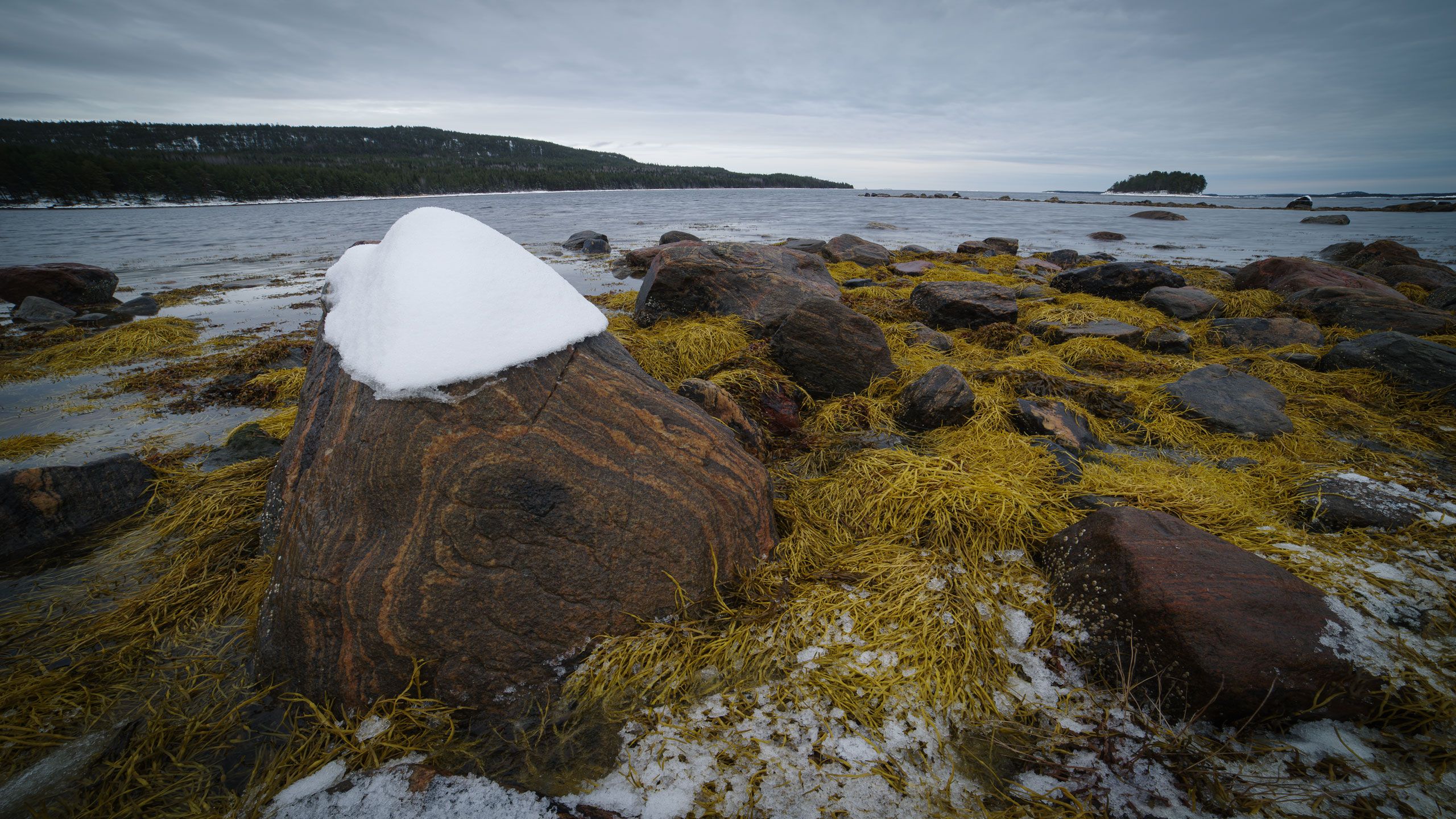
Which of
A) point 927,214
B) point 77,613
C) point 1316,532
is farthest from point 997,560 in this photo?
point 927,214

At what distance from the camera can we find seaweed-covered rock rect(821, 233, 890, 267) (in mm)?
12344

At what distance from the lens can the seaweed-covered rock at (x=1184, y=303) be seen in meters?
7.25

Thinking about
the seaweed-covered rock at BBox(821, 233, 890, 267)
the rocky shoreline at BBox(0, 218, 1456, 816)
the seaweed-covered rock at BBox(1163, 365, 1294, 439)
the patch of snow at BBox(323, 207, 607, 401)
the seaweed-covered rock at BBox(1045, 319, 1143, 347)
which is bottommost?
the rocky shoreline at BBox(0, 218, 1456, 816)

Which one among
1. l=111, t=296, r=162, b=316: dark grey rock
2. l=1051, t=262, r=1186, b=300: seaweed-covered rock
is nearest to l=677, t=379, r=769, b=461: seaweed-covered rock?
l=1051, t=262, r=1186, b=300: seaweed-covered rock

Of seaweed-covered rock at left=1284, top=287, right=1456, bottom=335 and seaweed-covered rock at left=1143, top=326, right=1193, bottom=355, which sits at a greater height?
seaweed-covered rock at left=1284, top=287, right=1456, bottom=335

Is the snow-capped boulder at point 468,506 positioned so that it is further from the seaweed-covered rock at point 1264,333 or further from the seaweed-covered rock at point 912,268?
the seaweed-covered rock at point 912,268

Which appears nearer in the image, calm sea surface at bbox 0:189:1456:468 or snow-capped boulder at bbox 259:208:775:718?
snow-capped boulder at bbox 259:208:775:718

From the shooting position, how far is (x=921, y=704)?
1.89 m

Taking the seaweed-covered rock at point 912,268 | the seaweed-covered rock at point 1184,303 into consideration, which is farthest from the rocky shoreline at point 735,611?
the seaweed-covered rock at point 912,268

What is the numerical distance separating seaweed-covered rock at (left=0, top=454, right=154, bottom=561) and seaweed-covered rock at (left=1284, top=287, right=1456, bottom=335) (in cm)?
1144

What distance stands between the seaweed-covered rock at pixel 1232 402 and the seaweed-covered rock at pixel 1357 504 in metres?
0.99

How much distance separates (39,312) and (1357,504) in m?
14.6

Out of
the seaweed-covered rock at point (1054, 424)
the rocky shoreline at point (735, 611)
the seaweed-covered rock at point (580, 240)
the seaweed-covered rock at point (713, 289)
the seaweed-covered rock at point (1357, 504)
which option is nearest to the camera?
the rocky shoreline at point (735, 611)

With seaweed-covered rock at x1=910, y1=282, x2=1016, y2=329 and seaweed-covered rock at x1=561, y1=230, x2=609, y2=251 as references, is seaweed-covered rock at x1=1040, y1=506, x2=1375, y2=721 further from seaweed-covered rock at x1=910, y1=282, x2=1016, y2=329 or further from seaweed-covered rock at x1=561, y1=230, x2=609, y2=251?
seaweed-covered rock at x1=561, y1=230, x2=609, y2=251
